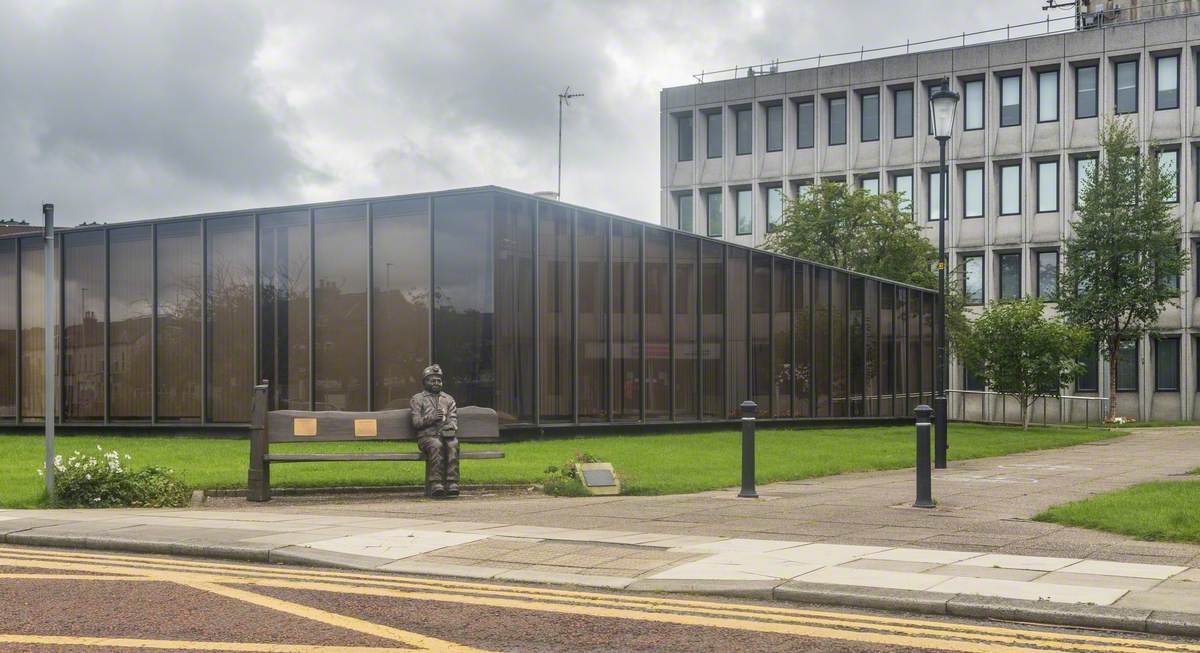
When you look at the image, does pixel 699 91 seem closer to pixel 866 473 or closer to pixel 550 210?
pixel 550 210

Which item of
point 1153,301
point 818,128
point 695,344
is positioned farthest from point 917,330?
point 818,128

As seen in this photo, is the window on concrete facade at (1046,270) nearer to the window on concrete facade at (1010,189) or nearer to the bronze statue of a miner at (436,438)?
the window on concrete facade at (1010,189)

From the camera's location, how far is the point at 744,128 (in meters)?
65.0

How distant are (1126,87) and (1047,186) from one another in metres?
5.29

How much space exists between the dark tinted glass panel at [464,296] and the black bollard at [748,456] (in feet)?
36.1

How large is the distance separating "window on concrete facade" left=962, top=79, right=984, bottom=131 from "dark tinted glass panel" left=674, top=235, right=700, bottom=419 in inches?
1225

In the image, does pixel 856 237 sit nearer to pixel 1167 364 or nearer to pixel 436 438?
pixel 1167 364

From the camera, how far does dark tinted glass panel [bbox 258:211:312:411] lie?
2784 cm

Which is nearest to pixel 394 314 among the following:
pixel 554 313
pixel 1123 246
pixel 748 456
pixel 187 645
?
pixel 554 313

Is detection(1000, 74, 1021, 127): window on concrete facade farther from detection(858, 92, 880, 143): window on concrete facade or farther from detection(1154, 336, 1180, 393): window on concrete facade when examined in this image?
detection(1154, 336, 1180, 393): window on concrete facade

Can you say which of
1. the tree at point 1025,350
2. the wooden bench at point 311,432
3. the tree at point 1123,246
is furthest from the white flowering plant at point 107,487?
the tree at point 1123,246

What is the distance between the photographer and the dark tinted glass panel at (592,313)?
28750 mm

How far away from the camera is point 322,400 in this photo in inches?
1083

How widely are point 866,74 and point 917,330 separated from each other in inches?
825
